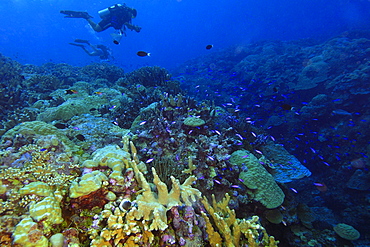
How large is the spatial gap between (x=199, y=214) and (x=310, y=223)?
450 centimetres

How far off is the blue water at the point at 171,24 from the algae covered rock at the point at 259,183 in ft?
257

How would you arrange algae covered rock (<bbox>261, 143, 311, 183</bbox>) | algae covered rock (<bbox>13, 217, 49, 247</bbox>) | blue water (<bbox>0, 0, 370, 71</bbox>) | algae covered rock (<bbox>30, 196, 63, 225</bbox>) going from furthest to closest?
1. blue water (<bbox>0, 0, 370, 71</bbox>)
2. algae covered rock (<bbox>261, 143, 311, 183</bbox>)
3. algae covered rock (<bbox>30, 196, 63, 225</bbox>)
4. algae covered rock (<bbox>13, 217, 49, 247</bbox>)

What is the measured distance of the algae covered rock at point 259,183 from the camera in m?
4.19

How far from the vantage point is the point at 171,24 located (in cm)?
15450

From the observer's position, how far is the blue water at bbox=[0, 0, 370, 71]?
283ft

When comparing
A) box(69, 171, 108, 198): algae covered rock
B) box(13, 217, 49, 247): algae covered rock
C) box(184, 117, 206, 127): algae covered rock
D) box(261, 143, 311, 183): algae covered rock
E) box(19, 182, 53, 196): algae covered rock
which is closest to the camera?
box(13, 217, 49, 247): algae covered rock

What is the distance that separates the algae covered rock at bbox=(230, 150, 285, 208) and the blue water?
78323 mm

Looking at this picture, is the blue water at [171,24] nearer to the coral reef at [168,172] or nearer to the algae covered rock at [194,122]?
the coral reef at [168,172]

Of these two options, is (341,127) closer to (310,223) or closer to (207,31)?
(310,223)

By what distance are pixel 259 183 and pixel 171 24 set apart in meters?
180

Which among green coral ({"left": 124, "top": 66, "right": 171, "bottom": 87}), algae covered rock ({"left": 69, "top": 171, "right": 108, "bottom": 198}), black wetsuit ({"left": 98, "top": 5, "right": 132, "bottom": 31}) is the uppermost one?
black wetsuit ({"left": 98, "top": 5, "right": 132, "bottom": 31})

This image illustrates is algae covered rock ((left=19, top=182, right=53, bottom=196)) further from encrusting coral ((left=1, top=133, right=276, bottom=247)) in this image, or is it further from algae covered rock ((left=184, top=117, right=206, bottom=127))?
algae covered rock ((left=184, top=117, right=206, bottom=127))

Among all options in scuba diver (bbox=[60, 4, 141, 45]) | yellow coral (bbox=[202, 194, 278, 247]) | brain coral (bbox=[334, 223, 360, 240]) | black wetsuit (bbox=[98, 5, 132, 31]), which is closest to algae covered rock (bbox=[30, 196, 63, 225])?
yellow coral (bbox=[202, 194, 278, 247])

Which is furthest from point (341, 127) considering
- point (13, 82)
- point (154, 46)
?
point (154, 46)
